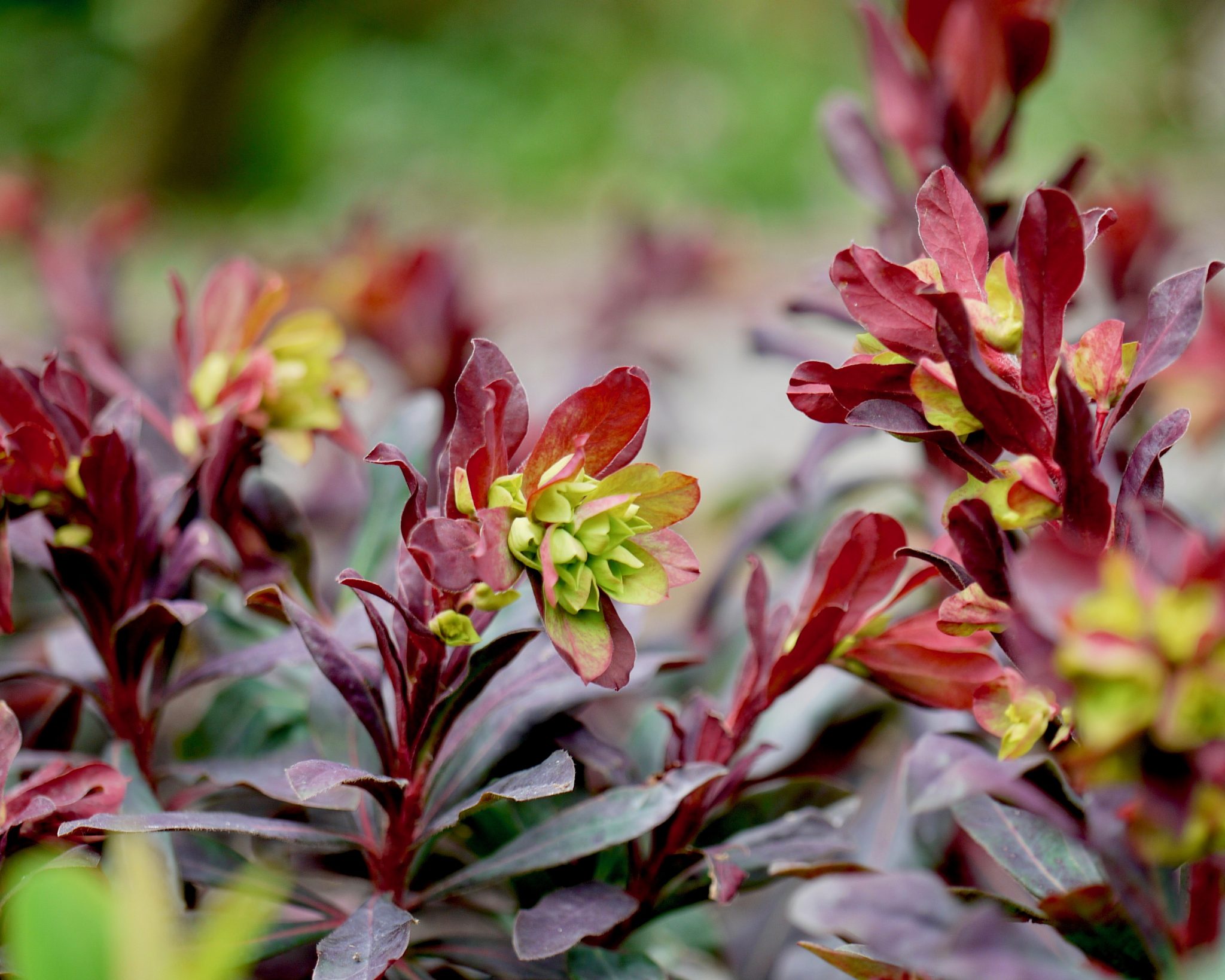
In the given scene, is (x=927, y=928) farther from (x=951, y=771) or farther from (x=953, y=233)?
(x=953, y=233)

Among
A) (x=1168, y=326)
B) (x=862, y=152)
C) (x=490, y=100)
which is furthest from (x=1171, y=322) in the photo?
(x=490, y=100)

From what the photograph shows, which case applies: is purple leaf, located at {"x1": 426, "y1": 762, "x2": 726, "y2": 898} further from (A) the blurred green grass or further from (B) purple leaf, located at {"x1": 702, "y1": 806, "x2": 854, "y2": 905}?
(A) the blurred green grass

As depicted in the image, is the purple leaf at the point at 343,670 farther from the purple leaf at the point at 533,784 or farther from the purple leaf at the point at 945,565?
the purple leaf at the point at 945,565

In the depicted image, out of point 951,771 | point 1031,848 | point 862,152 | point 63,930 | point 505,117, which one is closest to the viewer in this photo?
point 63,930

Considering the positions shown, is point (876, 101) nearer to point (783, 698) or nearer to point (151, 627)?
point (783, 698)

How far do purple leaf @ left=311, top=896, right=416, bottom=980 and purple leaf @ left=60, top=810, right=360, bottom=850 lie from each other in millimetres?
53

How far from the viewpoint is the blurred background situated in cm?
443

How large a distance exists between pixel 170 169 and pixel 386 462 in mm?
5329

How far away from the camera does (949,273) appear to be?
0.55 m

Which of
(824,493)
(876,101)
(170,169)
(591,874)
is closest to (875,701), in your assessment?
(824,493)

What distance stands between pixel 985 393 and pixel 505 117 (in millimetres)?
6144

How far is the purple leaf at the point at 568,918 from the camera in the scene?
0.57 m

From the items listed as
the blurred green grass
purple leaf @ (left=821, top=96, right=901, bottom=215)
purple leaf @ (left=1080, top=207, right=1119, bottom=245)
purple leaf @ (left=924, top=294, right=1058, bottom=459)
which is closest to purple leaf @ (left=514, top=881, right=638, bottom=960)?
purple leaf @ (left=924, top=294, right=1058, bottom=459)

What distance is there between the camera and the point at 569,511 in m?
0.52
